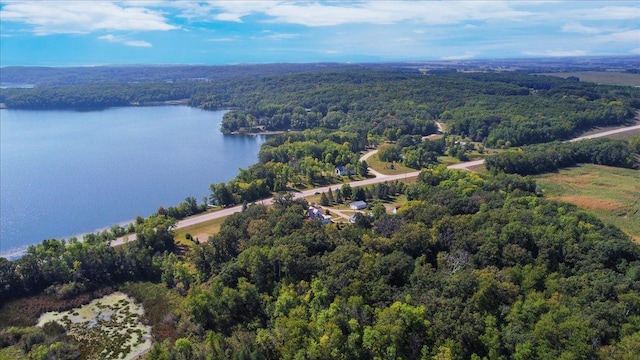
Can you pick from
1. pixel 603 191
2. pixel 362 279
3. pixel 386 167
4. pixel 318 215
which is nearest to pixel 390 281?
pixel 362 279

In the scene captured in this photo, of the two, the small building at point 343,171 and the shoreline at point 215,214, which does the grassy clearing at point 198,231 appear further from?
the small building at point 343,171

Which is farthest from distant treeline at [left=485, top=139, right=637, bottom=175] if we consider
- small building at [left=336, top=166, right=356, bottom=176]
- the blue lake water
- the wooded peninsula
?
the blue lake water

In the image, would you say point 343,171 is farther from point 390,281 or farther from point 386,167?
point 390,281

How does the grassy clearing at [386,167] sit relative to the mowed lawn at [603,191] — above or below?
above

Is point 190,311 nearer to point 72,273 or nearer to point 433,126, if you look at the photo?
point 72,273

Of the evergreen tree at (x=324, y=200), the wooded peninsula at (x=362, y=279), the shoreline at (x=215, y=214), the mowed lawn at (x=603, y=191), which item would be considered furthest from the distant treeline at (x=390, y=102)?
the wooded peninsula at (x=362, y=279)

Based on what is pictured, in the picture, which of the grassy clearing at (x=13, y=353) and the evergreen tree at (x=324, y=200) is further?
the evergreen tree at (x=324, y=200)
